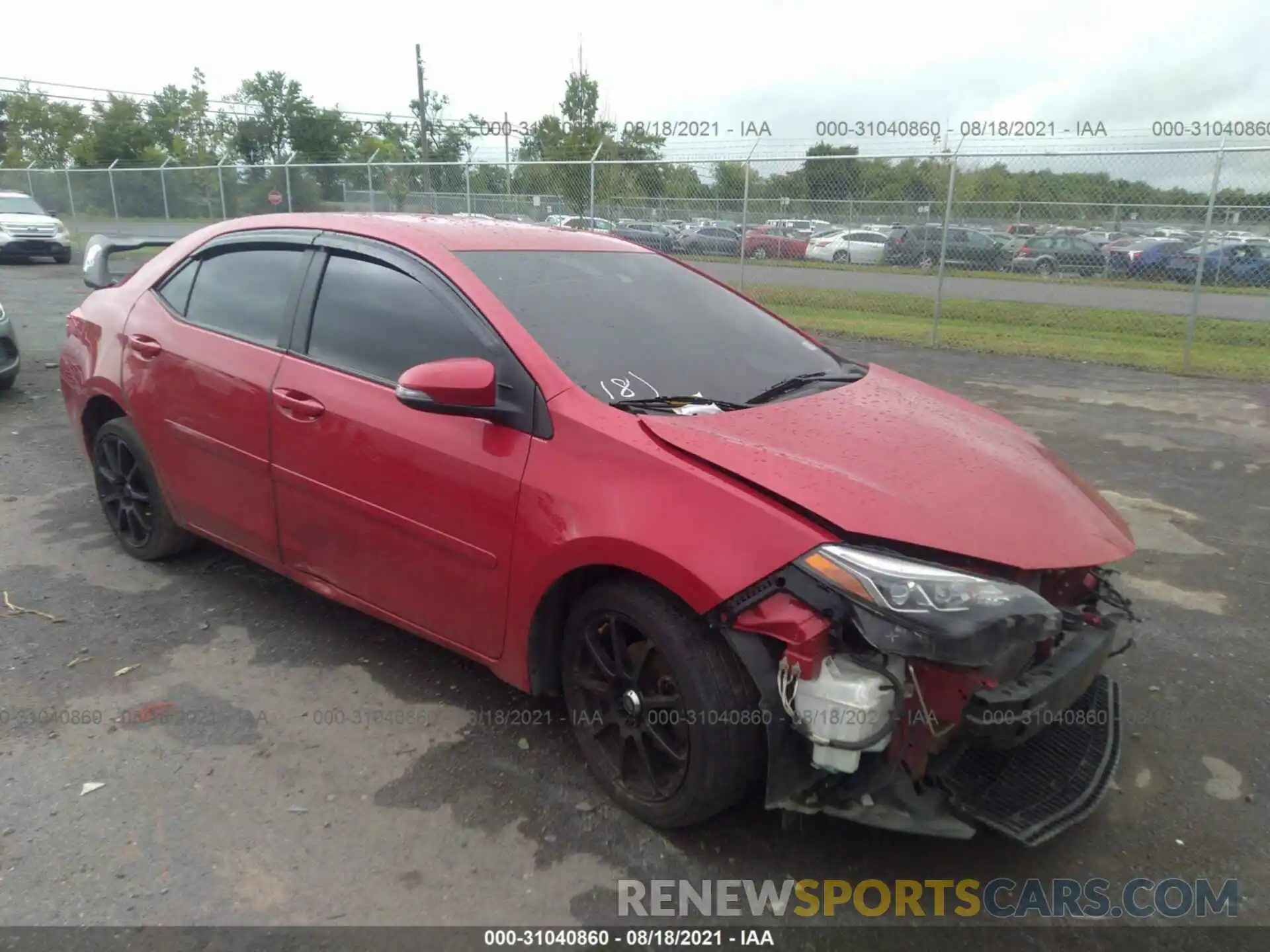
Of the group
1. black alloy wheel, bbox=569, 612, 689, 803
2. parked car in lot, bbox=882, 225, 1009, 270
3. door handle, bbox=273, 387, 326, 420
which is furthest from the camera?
parked car in lot, bbox=882, 225, 1009, 270

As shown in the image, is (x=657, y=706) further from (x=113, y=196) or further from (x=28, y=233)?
(x=113, y=196)

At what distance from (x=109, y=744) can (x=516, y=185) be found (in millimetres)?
13686

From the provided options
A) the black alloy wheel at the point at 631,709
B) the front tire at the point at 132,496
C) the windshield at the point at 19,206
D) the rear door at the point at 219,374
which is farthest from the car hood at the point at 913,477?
the windshield at the point at 19,206

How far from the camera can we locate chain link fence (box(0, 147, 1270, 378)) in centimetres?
1102

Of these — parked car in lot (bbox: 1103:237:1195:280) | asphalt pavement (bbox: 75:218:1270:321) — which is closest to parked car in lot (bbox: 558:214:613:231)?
asphalt pavement (bbox: 75:218:1270:321)

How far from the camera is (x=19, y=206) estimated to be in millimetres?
19203

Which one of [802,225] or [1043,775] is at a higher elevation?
[802,225]

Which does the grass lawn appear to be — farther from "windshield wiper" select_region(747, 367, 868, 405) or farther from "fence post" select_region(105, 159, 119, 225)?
"fence post" select_region(105, 159, 119, 225)

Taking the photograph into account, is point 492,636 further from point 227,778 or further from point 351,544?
point 227,778

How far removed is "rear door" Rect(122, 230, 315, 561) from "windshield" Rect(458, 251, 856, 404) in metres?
0.97

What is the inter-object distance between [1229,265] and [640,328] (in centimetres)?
1231

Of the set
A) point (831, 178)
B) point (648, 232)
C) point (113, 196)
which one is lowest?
point (648, 232)

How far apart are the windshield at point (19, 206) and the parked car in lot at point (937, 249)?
17524 mm

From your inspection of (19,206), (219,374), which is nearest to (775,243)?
(219,374)
